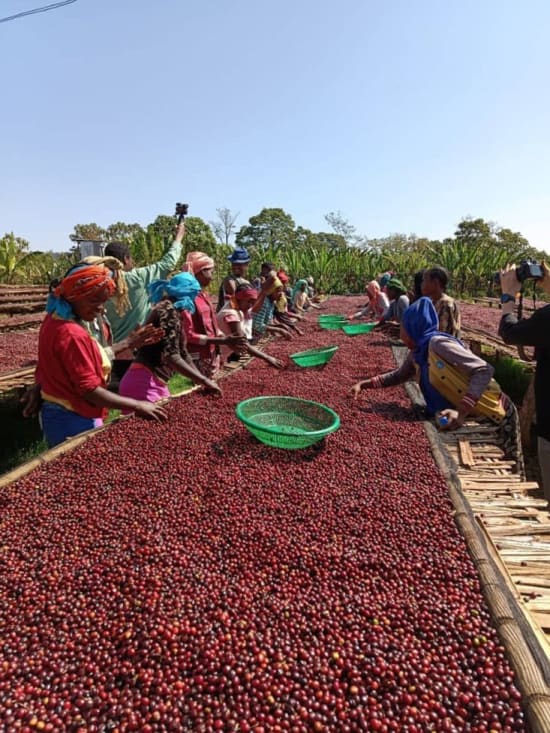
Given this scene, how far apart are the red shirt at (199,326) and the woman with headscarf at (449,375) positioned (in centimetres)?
170

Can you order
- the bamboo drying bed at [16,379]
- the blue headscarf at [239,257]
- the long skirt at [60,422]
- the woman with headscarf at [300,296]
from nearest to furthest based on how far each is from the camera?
1. the long skirt at [60,422]
2. the bamboo drying bed at [16,379]
3. the blue headscarf at [239,257]
4. the woman with headscarf at [300,296]

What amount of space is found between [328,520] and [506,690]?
2.48 ft

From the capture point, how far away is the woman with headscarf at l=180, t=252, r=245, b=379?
3.32m

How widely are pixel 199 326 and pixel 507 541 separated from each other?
270cm

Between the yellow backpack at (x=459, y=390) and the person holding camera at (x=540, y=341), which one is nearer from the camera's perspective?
the person holding camera at (x=540, y=341)

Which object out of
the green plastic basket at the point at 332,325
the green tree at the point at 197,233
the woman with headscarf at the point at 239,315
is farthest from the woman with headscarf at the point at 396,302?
the green tree at the point at 197,233

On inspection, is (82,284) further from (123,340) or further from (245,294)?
(245,294)

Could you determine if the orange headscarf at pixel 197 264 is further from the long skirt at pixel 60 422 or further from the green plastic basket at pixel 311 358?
the long skirt at pixel 60 422

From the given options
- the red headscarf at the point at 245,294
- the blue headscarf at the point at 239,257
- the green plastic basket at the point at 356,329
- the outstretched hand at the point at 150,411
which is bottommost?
the outstretched hand at the point at 150,411

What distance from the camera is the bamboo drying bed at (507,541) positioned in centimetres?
103

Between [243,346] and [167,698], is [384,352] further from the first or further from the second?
[167,698]

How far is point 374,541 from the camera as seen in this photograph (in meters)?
1.52

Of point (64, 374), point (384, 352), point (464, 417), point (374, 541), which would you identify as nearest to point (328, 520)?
point (374, 541)

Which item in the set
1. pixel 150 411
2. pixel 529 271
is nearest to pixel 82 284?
pixel 150 411
